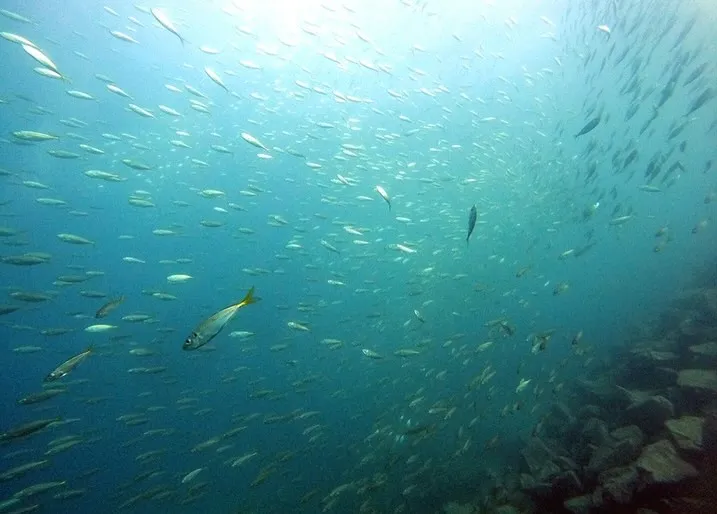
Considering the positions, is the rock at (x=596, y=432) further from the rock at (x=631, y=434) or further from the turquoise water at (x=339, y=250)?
the turquoise water at (x=339, y=250)

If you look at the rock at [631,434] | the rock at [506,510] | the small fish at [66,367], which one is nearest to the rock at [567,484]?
the rock at [506,510]

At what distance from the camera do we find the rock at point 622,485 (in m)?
4.72

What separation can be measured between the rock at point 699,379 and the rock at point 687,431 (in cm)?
92

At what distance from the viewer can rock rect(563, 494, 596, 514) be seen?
4.91 metres

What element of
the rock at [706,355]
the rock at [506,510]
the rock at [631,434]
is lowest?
the rock at [506,510]

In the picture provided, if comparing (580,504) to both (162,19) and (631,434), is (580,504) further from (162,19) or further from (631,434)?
(162,19)

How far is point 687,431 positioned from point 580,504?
1.92 meters

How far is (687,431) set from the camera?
17.2 ft

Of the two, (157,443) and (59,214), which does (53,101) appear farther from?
(157,443)

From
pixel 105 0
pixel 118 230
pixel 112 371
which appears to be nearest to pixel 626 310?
pixel 112 371

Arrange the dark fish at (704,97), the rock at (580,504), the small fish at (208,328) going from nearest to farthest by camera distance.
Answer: the small fish at (208,328) → the rock at (580,504) → the dark fish at (704,97)

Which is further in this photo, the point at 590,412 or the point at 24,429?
the point at 590,412

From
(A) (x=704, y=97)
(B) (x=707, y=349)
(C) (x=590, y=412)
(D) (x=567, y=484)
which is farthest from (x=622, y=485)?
(A) (x=704, y=97)

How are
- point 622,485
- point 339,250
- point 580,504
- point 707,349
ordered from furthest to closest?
1. point 339,250
2. point 707,349
3. point 580,504
4. point 622,485
